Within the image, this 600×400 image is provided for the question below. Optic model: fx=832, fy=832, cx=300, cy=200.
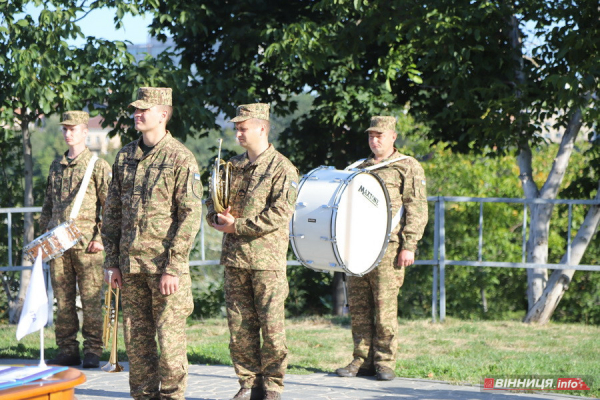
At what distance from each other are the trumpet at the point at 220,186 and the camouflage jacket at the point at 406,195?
1.66 meters

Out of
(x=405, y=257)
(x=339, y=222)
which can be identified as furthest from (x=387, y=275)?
(x=339, y=222)

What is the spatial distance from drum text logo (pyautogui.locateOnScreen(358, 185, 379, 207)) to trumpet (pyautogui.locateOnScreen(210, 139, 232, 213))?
3.93 ft

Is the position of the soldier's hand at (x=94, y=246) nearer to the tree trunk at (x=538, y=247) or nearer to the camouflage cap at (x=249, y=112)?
the camouflage cap at (x=249, y=112)

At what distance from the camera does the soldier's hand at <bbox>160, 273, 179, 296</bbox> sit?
16.6 ft

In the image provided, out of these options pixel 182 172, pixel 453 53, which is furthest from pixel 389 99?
pixel 182 172

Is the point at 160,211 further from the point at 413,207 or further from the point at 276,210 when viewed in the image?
the point at 413,207

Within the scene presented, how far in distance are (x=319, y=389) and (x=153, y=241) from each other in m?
2.02

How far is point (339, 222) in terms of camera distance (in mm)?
6172

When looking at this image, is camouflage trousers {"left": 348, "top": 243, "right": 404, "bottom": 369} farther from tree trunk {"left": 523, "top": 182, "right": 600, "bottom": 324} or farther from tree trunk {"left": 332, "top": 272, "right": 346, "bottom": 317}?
tree trunk {"left": 332, "top": 272, "right": 346, "bottom": 317}

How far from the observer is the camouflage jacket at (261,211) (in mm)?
5508

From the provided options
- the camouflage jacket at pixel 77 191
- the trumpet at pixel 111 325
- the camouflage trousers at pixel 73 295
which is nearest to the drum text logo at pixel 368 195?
the trumpet at pixel 111 325

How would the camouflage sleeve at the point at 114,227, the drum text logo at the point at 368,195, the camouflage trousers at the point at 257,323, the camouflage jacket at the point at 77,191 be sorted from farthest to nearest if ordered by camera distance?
the camouflage jacket at the point at 77,191, the drum text logo at the point at 368,195, the camouflage trousers at the point at 257,323, the camouflage sleeve at the point at 114,227

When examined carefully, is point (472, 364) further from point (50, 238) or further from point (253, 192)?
point (50, 238)

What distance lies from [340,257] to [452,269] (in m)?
8.24
